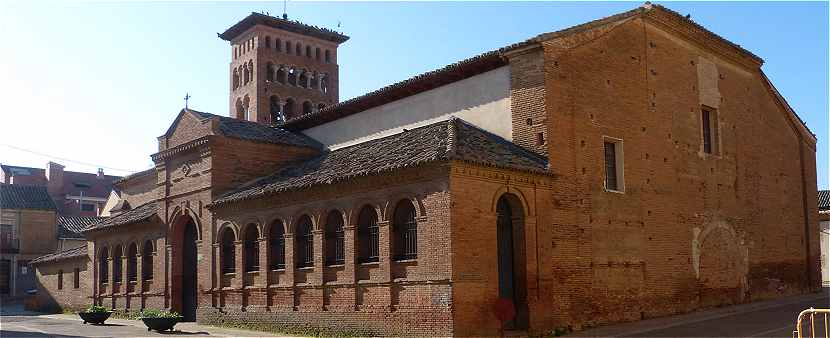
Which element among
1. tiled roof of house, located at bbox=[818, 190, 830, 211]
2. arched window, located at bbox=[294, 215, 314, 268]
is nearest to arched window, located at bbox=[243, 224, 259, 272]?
arched window, located at bbox=[294, 215, 314, 268]

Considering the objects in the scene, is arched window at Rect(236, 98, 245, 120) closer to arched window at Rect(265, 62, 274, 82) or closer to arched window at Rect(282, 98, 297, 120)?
arched window at Rect(265, 62, 274, 82)

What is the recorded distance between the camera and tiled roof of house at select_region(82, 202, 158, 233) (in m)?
28.7

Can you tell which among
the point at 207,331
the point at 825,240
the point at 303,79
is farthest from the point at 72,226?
the point at 825,240

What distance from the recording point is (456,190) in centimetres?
1741

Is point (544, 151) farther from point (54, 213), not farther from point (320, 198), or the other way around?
point (54, 213)

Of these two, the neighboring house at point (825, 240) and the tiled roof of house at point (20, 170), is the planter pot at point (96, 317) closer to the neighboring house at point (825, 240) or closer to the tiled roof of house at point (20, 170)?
the neighboring house at point (825, 240)

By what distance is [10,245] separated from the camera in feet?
160

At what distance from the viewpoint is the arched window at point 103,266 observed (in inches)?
1262

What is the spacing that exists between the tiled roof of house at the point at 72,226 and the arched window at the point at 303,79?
1624cm

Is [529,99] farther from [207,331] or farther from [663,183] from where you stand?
[207,331]

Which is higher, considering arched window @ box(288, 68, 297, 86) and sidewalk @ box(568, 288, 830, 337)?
arched window @ box(288, 68, 297, 86)

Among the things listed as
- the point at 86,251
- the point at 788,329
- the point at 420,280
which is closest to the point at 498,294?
the point at 420,280

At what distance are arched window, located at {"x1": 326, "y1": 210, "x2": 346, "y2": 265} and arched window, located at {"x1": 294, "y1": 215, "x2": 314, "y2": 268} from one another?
74 cm

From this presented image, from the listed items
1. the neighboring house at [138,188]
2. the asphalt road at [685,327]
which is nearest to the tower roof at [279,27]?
the neighboring house at [138,188]
